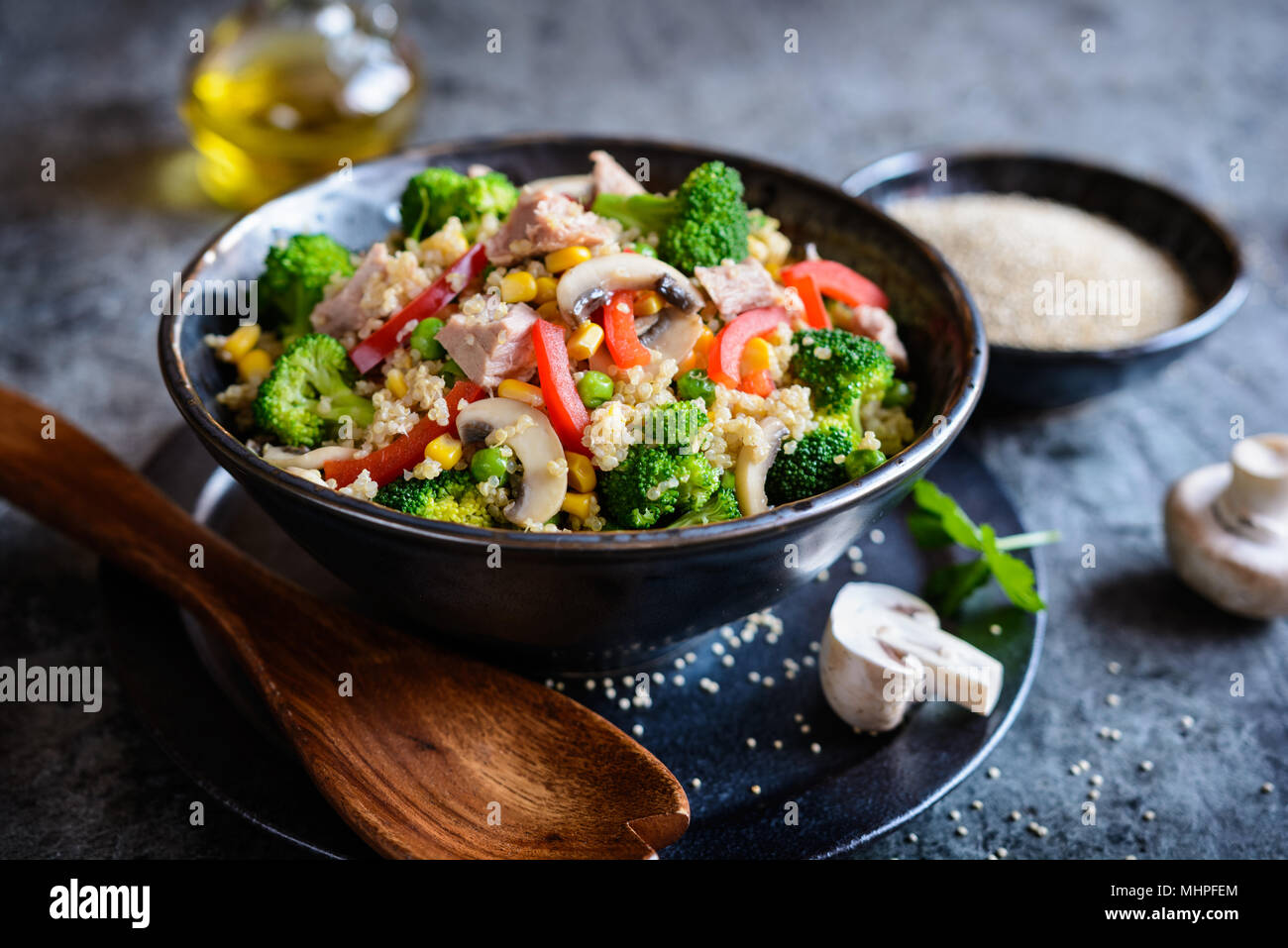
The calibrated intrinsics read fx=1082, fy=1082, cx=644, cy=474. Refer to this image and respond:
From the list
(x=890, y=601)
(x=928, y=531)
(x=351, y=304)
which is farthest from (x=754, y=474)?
(x=351, y=304)

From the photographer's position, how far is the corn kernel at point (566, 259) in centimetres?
289

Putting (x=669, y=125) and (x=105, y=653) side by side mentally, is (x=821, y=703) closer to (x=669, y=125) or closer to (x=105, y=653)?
(x=105, y=653)

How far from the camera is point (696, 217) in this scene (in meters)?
3.01

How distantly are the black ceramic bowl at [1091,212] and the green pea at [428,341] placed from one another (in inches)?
82.8

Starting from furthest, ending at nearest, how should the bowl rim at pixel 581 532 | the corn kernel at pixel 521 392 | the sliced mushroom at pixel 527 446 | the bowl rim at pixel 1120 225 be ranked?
the bowl rim at pixel 1120 225, the corn kernel at pixel 521 392, the sliced mushroom at pixel 527 446, the bowl rim at pixel 581 532

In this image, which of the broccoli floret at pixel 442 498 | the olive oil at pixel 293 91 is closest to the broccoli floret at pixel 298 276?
the broccoli floret at pixel 442 498

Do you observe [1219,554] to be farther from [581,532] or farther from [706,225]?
[581,532]

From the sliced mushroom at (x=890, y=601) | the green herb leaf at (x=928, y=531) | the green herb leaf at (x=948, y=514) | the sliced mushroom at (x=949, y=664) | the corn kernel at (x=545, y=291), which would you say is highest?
the corn kernel at (x=545, y=291)

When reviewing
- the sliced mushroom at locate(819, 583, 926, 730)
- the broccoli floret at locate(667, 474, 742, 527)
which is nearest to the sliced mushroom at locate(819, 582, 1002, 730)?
the sliced mushroom at locate(819, 583, 926, 730)

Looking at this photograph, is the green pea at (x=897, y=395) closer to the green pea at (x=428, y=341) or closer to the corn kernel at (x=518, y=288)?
the corn kernel at (x=518, y=288)

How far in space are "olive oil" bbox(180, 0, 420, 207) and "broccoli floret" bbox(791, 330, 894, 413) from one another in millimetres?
3244

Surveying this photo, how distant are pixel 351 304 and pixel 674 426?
106 cm

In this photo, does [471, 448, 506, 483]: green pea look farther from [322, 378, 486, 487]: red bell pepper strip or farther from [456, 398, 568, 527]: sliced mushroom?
[322, 378, 486, 487]: red bell pepper strip

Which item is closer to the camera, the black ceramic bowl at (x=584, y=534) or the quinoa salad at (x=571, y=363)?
the black ceramic bowl at (x=584, y=534)
